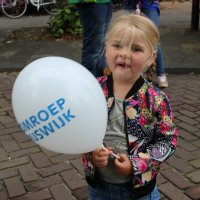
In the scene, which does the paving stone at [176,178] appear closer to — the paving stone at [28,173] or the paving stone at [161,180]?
the paving stone at [161,180]

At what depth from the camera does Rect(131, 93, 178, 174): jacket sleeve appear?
166 centimetres

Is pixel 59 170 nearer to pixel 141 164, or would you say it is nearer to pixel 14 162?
pixel 14 162

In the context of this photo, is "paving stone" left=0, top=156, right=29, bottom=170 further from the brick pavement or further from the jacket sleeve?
the jacket sleeve

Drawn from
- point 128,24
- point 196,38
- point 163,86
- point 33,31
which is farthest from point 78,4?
point 33,31

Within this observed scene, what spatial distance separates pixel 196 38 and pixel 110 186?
5.93 meters

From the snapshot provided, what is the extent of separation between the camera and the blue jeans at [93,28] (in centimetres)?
402

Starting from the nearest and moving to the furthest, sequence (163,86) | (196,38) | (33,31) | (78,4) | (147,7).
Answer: (78,4) → (147,7) → (163,86) → (196,38) → (33,31)

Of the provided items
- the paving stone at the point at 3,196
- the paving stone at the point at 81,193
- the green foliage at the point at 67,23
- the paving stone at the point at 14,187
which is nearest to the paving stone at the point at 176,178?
the paving stone at the point at 81,193

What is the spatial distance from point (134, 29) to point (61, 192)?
1466 millimetres

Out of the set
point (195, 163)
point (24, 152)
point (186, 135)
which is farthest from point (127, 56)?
point (186, 135)

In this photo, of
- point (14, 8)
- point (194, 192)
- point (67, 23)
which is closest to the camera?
point (194, 192)

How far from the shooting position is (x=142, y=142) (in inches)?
67.2

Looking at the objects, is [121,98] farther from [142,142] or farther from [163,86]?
[163,86]

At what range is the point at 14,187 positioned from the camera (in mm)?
2807
